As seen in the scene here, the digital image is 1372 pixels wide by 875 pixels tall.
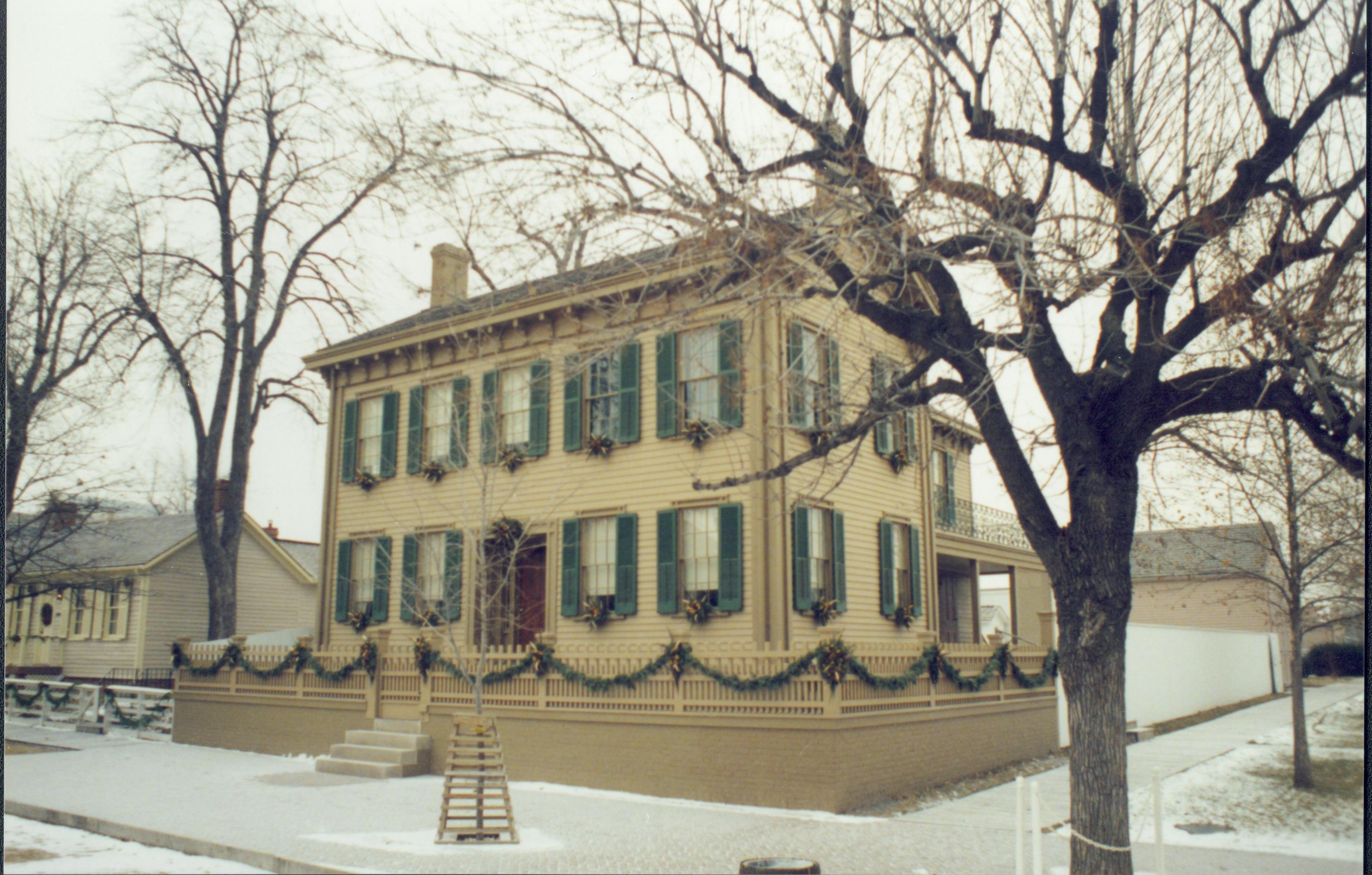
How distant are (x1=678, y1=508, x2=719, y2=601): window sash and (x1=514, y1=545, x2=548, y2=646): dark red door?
3.23 meters

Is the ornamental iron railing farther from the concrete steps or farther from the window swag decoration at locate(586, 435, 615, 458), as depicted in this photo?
the concrete steps

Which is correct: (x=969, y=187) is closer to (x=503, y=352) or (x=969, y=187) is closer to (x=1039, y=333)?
(x=1039, y=333)

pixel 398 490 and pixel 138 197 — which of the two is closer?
pixel 398 490

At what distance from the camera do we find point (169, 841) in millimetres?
9633

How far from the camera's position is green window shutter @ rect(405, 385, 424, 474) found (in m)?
18.0

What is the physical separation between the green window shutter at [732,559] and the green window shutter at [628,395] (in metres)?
2.20

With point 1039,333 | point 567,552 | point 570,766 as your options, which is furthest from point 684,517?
point 1039,333

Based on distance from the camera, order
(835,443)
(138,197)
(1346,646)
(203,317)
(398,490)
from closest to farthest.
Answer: (835,443) < (398,490) < (138,197) < (203,317) < (1346,646)

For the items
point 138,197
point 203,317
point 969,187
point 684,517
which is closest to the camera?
point 969,187

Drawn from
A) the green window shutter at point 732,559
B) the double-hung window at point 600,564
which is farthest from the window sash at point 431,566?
the green window shutter at point 732,559

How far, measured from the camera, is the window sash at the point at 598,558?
50.7 feet

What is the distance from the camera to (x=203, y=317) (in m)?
25.2

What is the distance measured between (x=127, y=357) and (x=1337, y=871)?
24.4m

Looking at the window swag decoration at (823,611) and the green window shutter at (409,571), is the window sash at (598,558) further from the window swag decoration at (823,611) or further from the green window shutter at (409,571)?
the green window shutter at (409,571)
